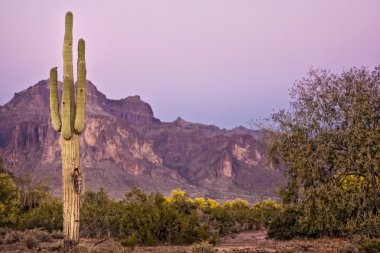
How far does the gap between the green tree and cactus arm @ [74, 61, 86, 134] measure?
7079 millimetres

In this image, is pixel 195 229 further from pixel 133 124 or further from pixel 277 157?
pixel 133 124

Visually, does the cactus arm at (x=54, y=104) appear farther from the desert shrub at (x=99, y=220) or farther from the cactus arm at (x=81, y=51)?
the desert shrub at (x=99, y=220)

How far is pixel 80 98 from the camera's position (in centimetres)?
1488

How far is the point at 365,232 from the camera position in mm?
15352

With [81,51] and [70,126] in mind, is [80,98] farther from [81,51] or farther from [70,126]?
[81,51]

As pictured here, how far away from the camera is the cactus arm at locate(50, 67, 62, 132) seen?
48.6 ft

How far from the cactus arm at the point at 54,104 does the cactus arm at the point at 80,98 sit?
2.06ft

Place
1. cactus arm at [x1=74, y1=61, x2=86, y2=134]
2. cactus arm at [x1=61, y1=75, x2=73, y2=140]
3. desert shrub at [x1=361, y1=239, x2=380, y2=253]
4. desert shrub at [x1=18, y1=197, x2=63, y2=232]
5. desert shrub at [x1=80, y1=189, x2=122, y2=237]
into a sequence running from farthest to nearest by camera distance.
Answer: desert shrub at [x1=18, y1=197, x2=63, y2=232] → desert shrub at [x1=80, y1=189, x2=122, y2=237] → cactus arm at [x1=74, y1=61, x2=86, y2=134] → cactus arm at [x1=61, y1=75, x2=73, y2=140] → desert shrub at [x1=361, y1=239, x2=380, y2=253]

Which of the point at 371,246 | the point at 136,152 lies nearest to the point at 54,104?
the point at 371,246

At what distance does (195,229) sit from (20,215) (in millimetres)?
11736

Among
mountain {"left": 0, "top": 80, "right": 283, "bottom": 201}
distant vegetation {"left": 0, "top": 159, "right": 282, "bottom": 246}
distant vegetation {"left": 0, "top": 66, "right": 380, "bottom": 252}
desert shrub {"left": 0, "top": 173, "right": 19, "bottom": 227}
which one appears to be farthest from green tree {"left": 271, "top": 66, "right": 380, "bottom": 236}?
mountain {"left": 0, "top": 80, "right": 283, "bottom": 201}

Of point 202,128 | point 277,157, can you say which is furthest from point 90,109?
point 277,157

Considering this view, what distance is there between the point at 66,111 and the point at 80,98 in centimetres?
66

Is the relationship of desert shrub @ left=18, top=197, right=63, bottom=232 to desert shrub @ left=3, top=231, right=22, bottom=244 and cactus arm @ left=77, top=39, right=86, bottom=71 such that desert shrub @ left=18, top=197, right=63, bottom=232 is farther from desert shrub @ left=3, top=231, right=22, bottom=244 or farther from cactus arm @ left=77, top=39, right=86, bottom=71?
cactus arm @ left=77, top=39, right=86, bottom=71
